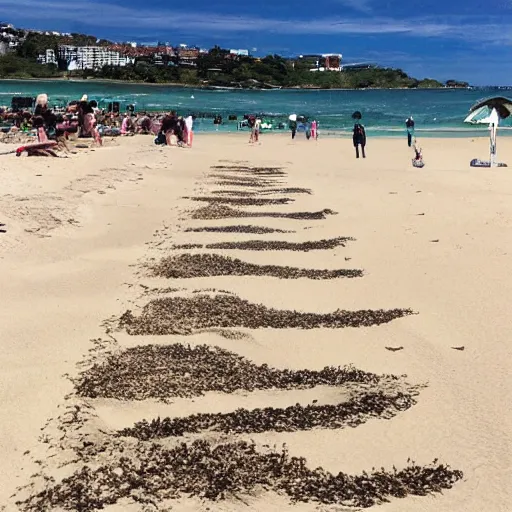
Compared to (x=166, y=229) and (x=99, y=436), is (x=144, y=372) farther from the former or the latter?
(x=166, y=229)

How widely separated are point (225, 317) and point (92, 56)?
206 metres

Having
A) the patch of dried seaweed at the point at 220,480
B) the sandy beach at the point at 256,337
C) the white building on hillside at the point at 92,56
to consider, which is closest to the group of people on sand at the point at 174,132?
the sandy beach at the point at 256,337

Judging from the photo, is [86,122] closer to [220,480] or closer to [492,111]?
[492,111]

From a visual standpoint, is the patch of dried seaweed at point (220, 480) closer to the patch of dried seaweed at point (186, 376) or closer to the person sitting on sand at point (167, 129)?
the patch of dried seaweed at point (186, 376)

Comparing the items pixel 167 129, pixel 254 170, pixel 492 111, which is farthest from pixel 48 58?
pixel 492 111

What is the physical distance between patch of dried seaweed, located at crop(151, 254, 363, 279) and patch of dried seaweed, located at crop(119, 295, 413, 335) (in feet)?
2.60

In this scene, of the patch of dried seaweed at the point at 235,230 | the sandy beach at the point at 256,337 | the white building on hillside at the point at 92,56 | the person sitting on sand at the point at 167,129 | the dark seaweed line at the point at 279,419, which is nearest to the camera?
the sandy beach at the point at 256,337

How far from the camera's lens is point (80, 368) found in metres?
3.92

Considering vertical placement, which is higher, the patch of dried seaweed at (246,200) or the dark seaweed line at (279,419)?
the patch of dried seaweed at (246,200)

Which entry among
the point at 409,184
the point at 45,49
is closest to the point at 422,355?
the point at 409,184

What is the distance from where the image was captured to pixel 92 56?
641 feet

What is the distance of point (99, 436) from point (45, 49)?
199908mm

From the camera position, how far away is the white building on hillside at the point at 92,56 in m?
186

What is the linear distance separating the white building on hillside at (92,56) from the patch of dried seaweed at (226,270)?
190988 millimetres
